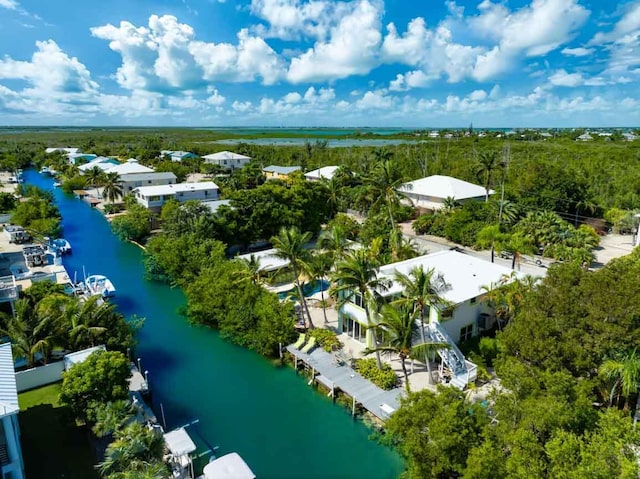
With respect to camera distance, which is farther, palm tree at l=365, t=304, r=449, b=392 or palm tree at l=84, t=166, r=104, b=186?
palm tree at l=84, t=166, r=104, b=186

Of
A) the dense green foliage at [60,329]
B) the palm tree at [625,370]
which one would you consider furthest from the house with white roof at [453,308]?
the dense green foliage at [60,329]

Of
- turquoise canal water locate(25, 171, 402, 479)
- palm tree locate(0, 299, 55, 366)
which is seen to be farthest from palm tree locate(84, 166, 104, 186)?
palm tree locate(0, 299, 55, 366)

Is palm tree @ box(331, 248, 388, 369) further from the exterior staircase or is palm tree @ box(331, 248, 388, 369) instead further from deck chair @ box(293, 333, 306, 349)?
deck chair @ box(293, 333, 306, 349)

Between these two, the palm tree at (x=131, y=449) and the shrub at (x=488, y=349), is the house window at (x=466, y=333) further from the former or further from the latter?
the palm tree at (x=131, y=449)

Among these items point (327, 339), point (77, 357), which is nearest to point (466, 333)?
point (327, 339)

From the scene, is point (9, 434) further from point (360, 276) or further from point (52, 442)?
point (360, 276)
